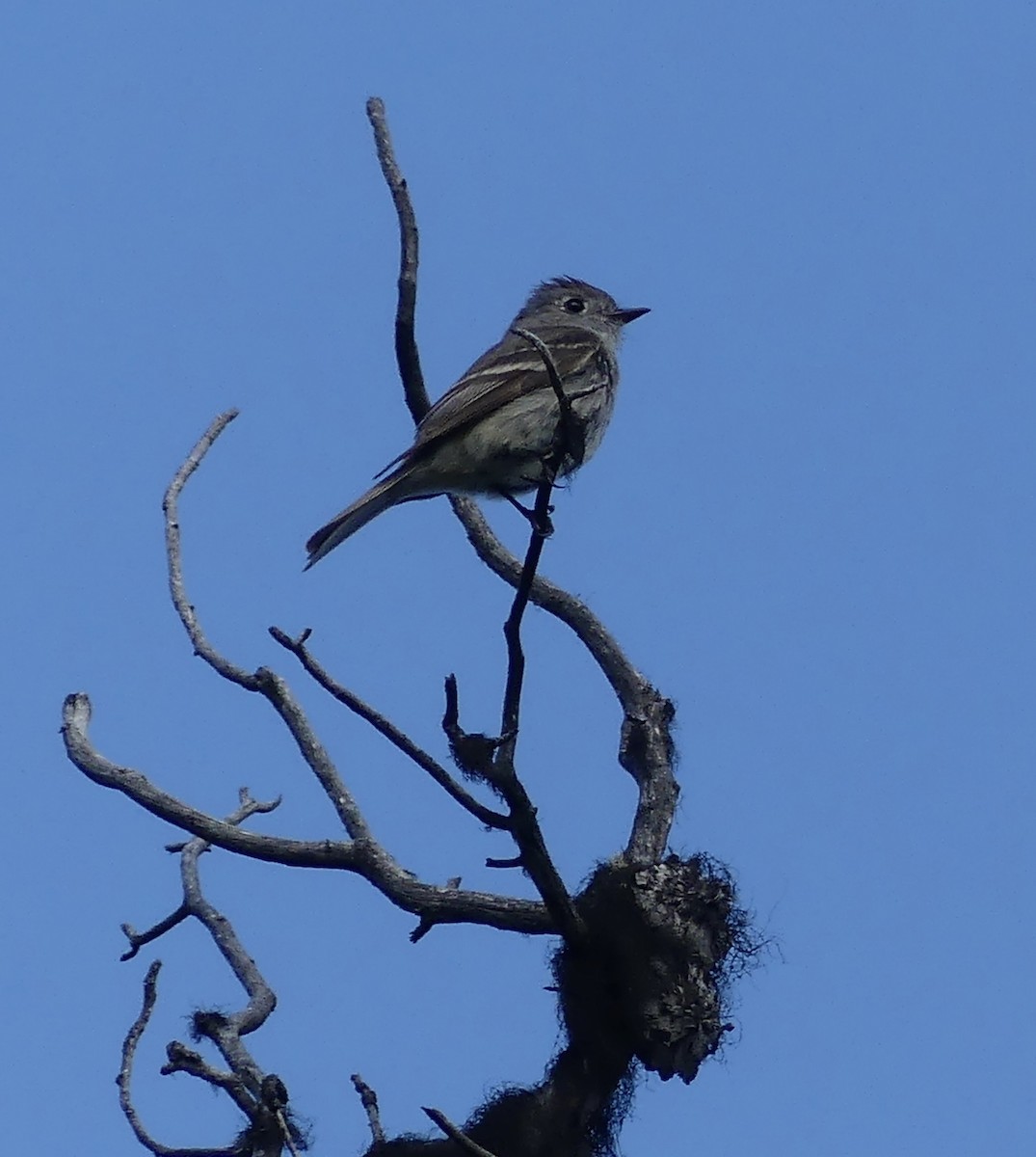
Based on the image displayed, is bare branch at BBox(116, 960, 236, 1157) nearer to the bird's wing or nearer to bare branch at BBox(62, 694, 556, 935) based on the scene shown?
bare branch at BBox(62, 694, 556, 935)

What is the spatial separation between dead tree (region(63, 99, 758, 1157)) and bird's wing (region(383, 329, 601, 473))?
959 mm

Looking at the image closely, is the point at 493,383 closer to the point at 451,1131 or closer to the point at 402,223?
the point at 402,223

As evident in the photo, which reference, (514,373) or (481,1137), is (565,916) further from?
(514,373)

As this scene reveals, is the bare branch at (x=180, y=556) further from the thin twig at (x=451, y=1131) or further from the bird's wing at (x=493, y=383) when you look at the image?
the thin twig at (x=451, y=1131)

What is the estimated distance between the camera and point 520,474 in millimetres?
8055

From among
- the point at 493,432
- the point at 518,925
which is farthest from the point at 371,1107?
the point at 493,432

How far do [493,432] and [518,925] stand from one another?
262cm

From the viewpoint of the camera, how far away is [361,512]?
7676 millimetres

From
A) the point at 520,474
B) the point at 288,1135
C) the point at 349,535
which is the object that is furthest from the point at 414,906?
the point at 520,474

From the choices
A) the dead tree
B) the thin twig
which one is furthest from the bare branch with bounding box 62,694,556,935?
the thin twig

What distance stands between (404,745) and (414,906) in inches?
35.1

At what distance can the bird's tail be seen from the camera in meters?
7.46

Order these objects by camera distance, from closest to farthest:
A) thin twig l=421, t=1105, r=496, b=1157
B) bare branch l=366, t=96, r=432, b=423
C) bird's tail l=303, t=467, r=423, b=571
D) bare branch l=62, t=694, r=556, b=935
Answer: thin twig l=421, t=1105, r=496, b=1157, bare branch l=62, t=694, r=556, b=935, bare branch l=366, t=96, r=432, b=423, bird's tail l=303, t=467, r=423, b=571

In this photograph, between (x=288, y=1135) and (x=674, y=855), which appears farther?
(x=674, y=855)
